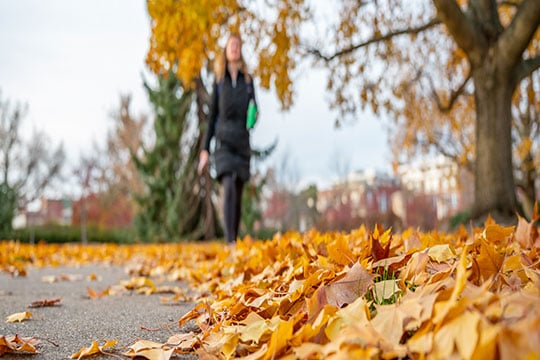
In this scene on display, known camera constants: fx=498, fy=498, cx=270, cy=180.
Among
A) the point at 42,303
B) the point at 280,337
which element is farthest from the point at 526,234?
the point at 42,303

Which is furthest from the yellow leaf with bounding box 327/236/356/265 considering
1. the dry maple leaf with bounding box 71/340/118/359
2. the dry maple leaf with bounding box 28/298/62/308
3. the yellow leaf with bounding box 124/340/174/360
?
the dry maple leaf with bounding box 28/298/62/308

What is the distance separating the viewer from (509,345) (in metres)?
0.83

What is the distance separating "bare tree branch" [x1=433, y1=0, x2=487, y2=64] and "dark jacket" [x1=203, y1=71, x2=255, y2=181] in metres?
2.08

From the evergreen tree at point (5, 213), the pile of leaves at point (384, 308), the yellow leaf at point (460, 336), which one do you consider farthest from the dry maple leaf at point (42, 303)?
the evergreen tree at point (5, 213)

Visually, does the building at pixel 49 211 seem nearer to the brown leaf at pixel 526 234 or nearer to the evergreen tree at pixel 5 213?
the evergreen tree at pixel 5 213

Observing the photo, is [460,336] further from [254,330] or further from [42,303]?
[42,303]

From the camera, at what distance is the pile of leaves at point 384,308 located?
94 centimetres

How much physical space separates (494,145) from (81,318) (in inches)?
192

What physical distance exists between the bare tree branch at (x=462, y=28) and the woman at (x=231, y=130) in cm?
207

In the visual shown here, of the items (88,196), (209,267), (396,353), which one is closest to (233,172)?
(209,267)

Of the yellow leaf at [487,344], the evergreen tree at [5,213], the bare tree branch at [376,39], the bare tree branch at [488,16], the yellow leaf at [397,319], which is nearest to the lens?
the yellow leaf at [487,344]

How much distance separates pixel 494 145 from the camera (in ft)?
18.4

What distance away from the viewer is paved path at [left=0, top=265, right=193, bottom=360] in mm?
1754

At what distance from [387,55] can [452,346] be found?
704cm
